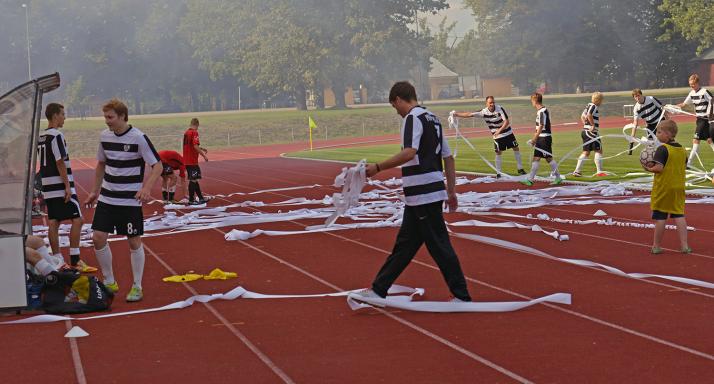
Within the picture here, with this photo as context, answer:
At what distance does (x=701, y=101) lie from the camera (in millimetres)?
20016

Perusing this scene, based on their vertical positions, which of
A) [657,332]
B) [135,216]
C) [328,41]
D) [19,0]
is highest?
[19,0]

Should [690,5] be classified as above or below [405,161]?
above

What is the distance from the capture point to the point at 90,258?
40.3 feet

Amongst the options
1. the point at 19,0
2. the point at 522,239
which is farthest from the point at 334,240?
the point at 19,0

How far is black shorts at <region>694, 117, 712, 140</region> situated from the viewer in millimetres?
20000

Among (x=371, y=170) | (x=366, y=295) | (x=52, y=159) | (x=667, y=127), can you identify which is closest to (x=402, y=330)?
(x=366, y=295)

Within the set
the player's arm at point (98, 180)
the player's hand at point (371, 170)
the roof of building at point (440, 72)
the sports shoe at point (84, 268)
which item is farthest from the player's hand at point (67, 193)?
the roof of building at point (440, 72)

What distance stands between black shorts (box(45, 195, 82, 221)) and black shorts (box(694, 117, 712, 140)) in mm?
13175

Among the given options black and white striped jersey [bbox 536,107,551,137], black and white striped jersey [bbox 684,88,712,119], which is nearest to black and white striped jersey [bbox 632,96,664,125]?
black and white striped jersey [bbox 684,88,712,119]

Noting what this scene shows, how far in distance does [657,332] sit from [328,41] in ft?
238

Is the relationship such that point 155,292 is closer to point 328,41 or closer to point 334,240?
point 334,240

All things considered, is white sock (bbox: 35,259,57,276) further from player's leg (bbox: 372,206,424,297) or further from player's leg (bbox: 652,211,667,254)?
player's leg (bbox: 652,211,667,254)

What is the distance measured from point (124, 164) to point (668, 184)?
5647mm

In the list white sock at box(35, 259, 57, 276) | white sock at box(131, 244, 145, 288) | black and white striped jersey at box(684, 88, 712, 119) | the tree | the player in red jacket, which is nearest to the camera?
white sock at box(35, 259, 57, 276)
